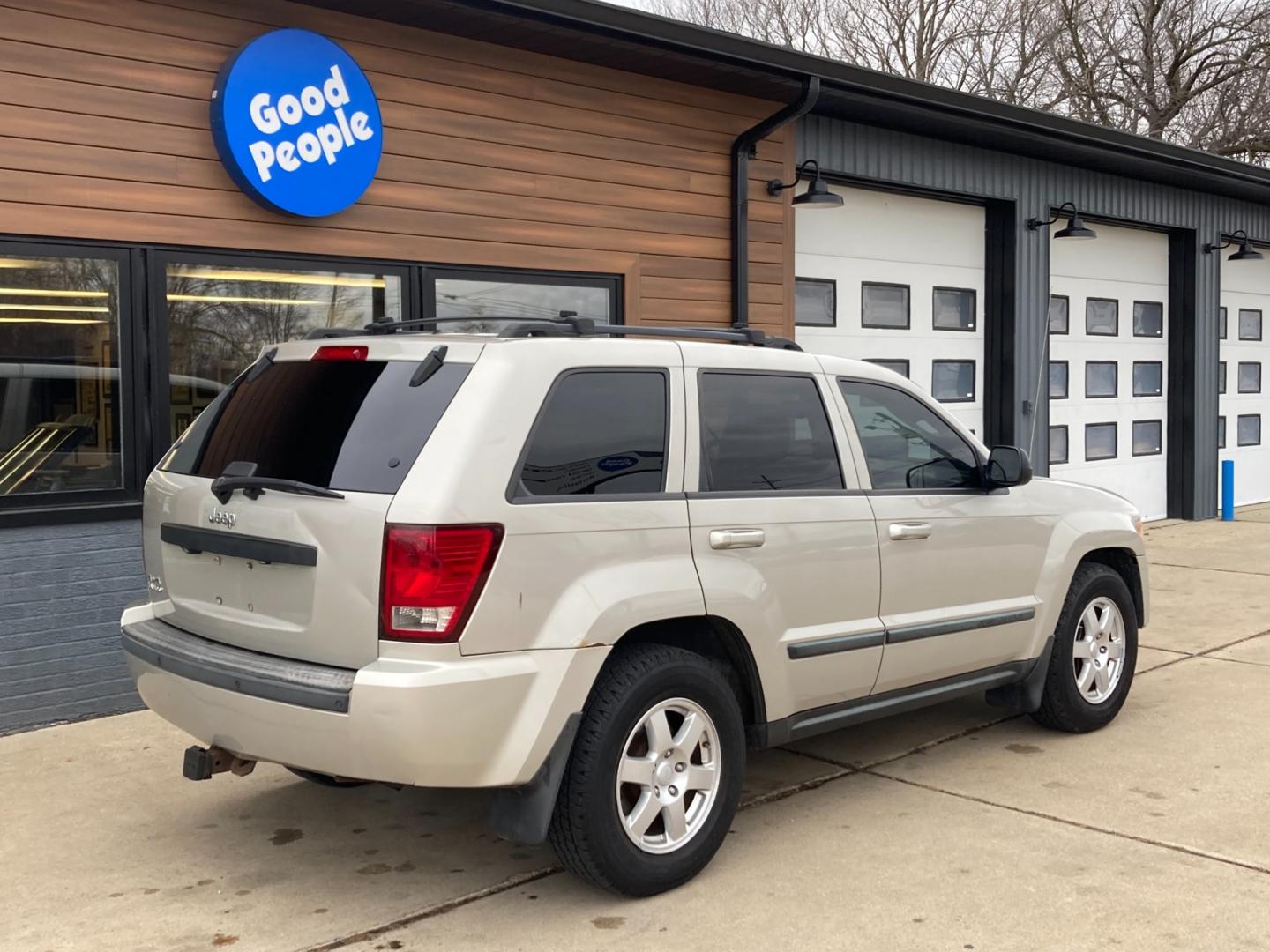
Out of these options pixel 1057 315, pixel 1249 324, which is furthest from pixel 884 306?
pixel 1249 324

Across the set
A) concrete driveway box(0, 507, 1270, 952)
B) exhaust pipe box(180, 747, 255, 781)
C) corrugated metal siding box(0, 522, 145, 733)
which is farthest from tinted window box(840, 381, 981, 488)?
corrugated metal siding box(0, 522, 145, 733)

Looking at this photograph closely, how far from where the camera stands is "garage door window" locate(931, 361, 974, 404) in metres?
11.8

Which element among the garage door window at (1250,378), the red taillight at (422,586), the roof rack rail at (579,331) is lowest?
the red taillight at (422,586)

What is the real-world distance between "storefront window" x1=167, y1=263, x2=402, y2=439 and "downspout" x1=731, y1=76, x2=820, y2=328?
2764 millimetres

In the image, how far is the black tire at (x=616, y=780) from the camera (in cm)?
389

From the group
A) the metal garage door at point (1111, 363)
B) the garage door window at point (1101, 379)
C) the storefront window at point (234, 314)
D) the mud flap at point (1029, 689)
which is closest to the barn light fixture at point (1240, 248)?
the metal garage door at point (1111, 363)

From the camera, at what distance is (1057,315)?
13.0 metres

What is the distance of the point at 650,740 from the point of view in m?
4.13

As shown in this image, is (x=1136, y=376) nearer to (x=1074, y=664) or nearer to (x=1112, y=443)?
(x=1112, y=443)

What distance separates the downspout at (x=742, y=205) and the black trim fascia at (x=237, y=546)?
5480 millimetres

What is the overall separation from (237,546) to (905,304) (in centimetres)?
837

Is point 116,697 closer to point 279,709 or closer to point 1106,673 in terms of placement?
point 279,709

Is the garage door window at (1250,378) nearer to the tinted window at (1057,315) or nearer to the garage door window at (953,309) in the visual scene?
the tinted window at (1057,315)

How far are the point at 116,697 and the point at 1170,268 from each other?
476 inches
